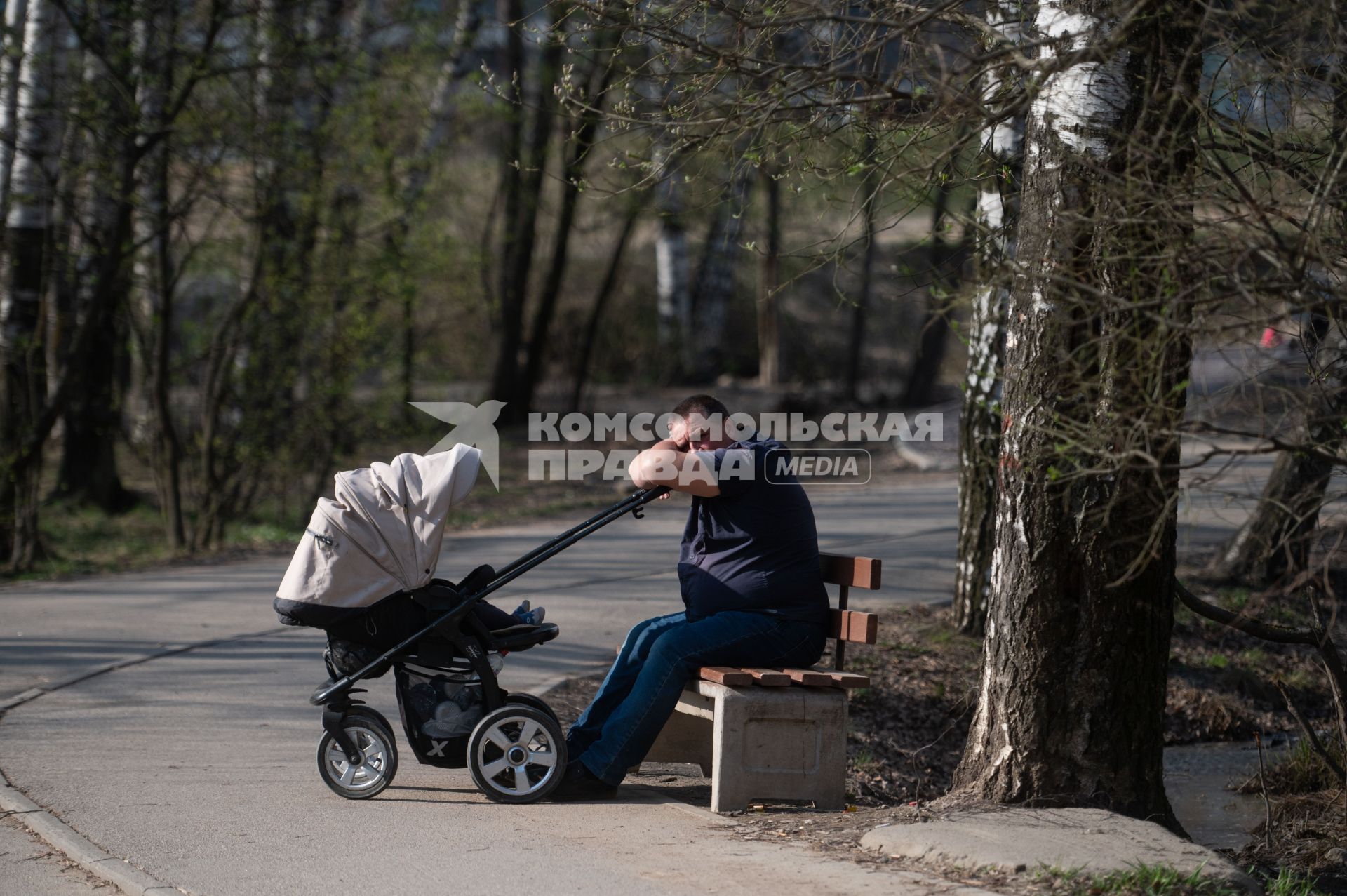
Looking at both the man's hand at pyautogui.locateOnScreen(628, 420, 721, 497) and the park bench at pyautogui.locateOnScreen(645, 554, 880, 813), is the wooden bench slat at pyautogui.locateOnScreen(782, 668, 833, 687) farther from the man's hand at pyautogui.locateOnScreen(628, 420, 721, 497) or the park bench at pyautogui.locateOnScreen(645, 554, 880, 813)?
the man's hand at pyautogui.locateOnScreen(628, 420, 721, 497)

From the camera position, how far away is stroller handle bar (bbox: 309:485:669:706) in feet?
17.8

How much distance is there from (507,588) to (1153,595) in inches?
260

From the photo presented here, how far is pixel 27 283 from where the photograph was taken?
492 inches

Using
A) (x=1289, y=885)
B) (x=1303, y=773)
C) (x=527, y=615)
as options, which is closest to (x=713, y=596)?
(x=527, y=615)

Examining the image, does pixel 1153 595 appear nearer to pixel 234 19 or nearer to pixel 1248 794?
pixel 1248 794

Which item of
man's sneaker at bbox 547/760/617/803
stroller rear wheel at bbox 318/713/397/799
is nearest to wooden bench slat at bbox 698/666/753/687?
man's sneaker at bbox 547/760/617/803

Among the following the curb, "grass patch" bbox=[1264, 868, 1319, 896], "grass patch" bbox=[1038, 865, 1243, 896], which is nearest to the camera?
"grass patch" bbox=[1038, 865, 1243, 896]

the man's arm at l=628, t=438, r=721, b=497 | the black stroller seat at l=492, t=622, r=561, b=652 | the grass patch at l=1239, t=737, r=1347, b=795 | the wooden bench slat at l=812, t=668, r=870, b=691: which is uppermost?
the man's arm at l=628, t=438, r=721, b=497

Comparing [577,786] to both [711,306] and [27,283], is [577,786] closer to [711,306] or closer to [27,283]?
[27,283]

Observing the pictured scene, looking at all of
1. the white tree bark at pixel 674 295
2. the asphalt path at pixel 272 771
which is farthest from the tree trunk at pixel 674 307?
the asphalt path at pixel 272 771

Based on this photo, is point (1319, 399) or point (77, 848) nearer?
point (1319, 399)

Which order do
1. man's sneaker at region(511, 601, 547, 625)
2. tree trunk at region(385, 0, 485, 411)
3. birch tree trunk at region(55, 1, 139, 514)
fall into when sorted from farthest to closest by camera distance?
tree trunk at region(385, 0, 485, 411) → birch tree trunk at region(55, 1, 139, 514) → man's sneaker at region(511, 601, 547, 625)

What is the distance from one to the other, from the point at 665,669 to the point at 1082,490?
1.88 meters

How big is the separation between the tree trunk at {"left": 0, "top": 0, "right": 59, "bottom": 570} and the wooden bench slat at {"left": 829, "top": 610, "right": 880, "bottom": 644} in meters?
8.93
